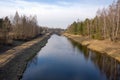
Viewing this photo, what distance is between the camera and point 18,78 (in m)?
21.1

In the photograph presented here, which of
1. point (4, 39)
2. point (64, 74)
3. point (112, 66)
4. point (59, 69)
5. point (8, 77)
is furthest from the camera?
point (4, 39)

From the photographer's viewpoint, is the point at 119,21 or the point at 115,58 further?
the point at 119,21

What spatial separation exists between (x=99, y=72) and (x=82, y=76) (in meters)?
3.47

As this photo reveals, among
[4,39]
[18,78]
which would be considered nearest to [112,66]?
[18,78]

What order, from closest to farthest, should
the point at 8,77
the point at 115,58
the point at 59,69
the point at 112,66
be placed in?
the point at 8,77, the point at 59,69, the point at 112,66, the point at 115,58

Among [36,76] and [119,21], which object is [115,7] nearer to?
[119,21]

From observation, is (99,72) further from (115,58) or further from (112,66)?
(115,58)

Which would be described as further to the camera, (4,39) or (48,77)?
(4,39)

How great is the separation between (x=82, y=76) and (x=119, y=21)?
3649 cm

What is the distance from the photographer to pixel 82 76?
966 inches

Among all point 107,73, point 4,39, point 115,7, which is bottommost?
point 107,73

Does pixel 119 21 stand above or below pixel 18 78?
above

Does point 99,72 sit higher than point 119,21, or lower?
lower

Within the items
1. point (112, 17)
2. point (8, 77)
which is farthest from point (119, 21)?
point (8, 77)
